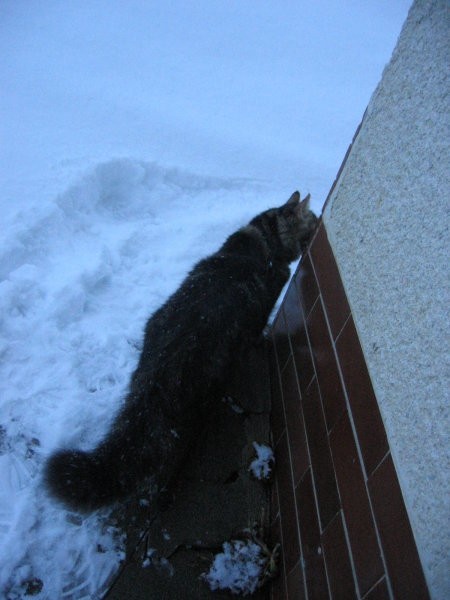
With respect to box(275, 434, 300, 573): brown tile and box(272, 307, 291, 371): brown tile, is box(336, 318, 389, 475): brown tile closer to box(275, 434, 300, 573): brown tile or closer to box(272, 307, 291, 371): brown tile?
box(275, 434, 300, 573): brown tile

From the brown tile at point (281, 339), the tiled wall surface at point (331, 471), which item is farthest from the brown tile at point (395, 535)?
the brown tile at point (281, 339)

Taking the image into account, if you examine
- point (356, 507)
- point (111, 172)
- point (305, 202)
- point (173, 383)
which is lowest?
point (173, 383)

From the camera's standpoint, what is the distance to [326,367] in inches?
59.9

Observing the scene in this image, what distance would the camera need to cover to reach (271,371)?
2348mm

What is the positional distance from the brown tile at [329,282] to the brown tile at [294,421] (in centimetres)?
48

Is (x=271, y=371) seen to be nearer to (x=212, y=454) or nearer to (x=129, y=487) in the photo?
(x=212, y=454)

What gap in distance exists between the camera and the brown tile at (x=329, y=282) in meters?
1.47

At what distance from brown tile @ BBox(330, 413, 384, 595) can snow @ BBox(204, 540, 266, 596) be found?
25.9 inches

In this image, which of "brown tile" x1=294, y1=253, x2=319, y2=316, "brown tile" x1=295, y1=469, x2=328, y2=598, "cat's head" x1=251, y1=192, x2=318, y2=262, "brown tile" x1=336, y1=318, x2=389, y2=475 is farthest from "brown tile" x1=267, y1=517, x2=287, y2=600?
"cat's head" x1=251, y1=192, x2=318, y2=262

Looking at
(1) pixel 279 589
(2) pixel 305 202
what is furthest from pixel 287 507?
(2) pixel 305 202

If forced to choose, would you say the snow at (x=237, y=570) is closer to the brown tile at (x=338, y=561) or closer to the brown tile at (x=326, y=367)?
the brown tile at (x=338, y=561)

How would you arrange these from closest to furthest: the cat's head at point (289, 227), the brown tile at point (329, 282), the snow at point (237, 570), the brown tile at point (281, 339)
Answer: the brown tile at point (329, 282) → the snow at point (237, 570) → the brown tile at point (281, 339) → the cat's head at point (289, 227)

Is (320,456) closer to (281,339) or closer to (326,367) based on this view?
(326,367)

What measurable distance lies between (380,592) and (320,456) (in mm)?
493
